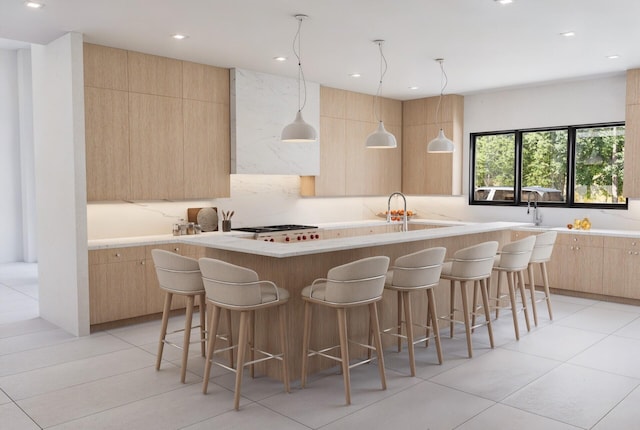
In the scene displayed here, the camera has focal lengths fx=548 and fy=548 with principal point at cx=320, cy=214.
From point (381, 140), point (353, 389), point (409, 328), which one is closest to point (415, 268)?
point (409, 328)

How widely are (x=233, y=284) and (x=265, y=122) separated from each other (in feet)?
12.4

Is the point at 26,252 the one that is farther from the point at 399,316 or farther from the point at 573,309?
the point at 573,309

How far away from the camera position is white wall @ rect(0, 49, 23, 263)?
9680 millimetres

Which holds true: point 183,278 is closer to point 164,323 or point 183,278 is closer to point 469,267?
point 164,323

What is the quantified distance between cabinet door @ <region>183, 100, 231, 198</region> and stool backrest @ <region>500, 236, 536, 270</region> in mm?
3335

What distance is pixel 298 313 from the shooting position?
4117 mm

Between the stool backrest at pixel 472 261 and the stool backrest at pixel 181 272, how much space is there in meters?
2.10

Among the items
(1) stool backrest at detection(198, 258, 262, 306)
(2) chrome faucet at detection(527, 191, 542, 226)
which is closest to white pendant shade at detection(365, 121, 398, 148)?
(1) stool backrest at detection(198, 258, 262, 306)

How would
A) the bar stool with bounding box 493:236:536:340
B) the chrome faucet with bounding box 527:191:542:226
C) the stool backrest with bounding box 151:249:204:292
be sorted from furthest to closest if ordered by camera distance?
the chrome faucet with bounding box 527:191:542:226 → the bar stool with bounding box 493:236:536:340 → the stool backrest with bounding box 151:249:204:292

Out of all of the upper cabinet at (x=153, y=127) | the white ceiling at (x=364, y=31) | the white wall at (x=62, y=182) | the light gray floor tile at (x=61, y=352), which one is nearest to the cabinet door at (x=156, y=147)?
the upper cabinet at (x=153, y=127)

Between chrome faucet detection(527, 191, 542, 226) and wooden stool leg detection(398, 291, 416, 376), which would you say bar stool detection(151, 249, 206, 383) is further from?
chrome faucet detection(527, 191, 542, 226)

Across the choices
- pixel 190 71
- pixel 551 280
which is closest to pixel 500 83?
pixel 551 280

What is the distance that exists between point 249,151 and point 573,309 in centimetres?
425

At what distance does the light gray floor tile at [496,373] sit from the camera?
3.87m
